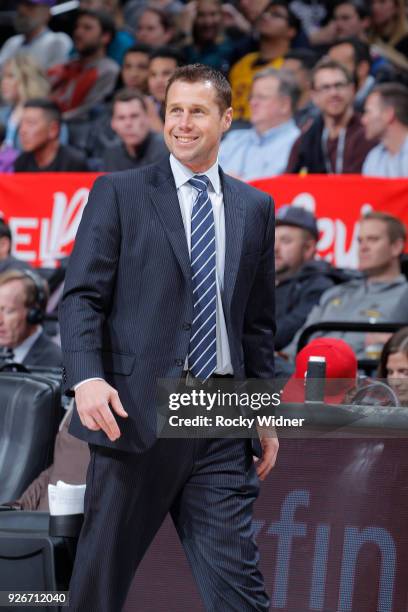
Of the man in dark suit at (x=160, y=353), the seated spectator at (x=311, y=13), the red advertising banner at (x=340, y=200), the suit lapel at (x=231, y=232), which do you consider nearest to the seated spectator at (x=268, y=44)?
the seated spectator at (x=311, y=13)

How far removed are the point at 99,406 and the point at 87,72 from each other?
862cm

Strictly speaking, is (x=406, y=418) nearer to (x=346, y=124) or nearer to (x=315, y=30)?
(x=346, y=124)

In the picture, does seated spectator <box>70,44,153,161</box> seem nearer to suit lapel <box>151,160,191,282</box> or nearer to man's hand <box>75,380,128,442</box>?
suit lapel <box>151,160,191,282</box>

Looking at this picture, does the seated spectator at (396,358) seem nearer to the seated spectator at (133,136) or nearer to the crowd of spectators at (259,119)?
the crowd of spectators at (259,119)

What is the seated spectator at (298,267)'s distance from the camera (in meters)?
6.94

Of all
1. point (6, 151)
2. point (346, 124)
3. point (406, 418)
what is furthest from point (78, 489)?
point (6, 151)

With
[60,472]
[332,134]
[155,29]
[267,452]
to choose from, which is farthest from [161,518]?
[155,29]

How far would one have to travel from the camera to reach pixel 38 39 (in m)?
11.7

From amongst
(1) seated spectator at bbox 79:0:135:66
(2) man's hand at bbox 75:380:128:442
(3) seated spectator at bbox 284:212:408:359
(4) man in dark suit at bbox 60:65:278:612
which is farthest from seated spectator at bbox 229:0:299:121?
(2) man's hand at bbox 75:380:128:442

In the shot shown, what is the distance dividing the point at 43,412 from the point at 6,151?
5.74 meters

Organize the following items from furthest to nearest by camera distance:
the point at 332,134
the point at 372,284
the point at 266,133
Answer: the point at 266,133, the point at 332,134, the point at 372,284

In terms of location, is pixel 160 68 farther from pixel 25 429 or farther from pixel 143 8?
pixel 25 429

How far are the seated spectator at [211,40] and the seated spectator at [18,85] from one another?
1.37 meters

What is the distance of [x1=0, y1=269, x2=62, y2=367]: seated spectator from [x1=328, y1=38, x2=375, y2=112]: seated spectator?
12.4 ft
